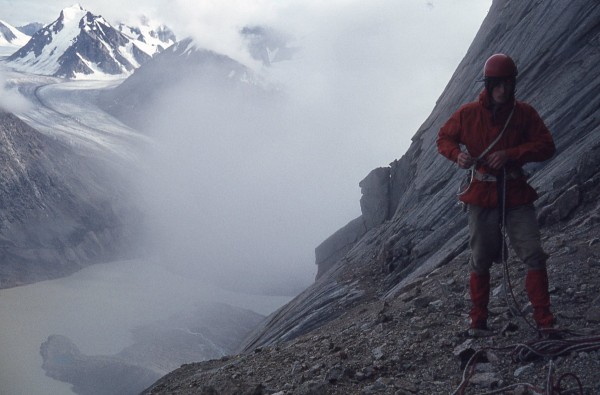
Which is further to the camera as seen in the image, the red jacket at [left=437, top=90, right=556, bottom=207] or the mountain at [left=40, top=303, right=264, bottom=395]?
the mountain at [left=40, top=303, right=264, bottom=395]

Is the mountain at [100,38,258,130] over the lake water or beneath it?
over

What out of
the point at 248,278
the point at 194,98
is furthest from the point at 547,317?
the point at 194,98

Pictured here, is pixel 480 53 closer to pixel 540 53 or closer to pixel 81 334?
pixel 540 53

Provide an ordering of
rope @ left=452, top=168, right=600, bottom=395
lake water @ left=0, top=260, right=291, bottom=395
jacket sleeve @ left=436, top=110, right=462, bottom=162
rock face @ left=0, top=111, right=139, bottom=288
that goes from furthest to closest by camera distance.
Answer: rock face @ left=0, top=111, right=139, bottom=288, lake water @ left=0, top=260, right=291, bottom=395, jacket sleeve @ left=436, top=110, right=462, bottom=162, rope @ left=452, top=168, right=600, bottom=395

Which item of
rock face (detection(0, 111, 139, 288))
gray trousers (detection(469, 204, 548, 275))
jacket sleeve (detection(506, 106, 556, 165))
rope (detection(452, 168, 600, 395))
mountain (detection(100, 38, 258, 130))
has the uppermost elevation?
mountain (detection(100, 38, 258, 130))

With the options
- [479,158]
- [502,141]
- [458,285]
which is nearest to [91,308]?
[458,285]

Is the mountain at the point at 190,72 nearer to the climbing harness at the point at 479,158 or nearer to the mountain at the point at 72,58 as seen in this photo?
the mountain at the point at 72,58

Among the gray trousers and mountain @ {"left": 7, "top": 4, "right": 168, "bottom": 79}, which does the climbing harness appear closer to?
the gray trousers

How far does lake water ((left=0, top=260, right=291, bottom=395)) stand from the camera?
56438 millimetres

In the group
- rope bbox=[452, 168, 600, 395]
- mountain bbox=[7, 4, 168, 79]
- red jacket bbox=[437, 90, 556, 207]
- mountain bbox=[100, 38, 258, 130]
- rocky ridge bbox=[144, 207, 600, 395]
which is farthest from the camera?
mountain bbox=[7, 4, 168, 79]

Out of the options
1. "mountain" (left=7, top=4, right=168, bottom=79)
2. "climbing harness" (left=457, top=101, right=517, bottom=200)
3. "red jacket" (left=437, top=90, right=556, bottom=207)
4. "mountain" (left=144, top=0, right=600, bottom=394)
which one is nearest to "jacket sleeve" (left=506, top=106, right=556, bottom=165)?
"red jacket" (left=437, top=90, right=556, bottom=207)

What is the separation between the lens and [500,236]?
6.65 metres

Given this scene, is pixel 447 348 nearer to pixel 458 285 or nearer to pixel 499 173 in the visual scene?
pixel 499 173

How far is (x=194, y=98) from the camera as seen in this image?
178250mm
